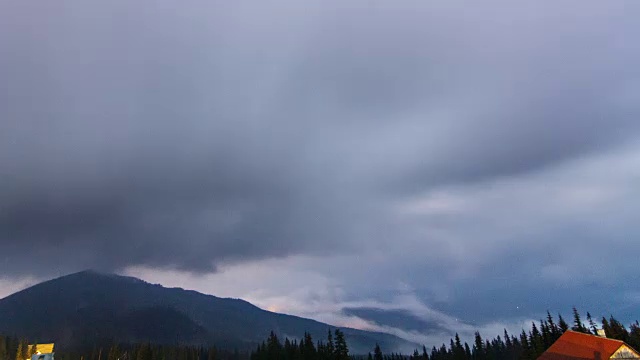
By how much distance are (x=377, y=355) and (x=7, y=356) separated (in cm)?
14333

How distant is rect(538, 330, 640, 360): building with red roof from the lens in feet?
263

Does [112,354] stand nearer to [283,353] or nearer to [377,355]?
[283,353]

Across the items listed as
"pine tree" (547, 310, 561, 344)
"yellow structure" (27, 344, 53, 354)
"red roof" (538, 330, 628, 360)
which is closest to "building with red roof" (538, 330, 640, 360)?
"red roof" (538, 330, 628, 360)

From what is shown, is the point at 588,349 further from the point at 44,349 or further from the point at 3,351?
the point at 3,351

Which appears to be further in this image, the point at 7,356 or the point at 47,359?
the point at 7,356

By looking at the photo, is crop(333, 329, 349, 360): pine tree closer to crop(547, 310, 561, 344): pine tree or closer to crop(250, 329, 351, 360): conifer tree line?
crop(250, 329, 351, 360): conifer tree line

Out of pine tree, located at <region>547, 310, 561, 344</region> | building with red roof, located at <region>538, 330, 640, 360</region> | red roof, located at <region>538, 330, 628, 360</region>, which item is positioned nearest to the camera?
building with red roof, located at <region>538, 330, 640, 360</region>

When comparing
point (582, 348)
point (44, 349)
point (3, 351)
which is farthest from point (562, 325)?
point (3, 351)

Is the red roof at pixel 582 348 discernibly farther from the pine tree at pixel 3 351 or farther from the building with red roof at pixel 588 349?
the pine tree at pixel 3 351

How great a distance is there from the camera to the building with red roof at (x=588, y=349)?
3152 inches

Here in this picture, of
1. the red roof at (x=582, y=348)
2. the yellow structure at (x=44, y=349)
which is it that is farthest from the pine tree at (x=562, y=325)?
the yellow structure at (x=44, y=349)

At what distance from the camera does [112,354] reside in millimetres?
179500

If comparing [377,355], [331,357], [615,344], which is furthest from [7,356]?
[615,344]

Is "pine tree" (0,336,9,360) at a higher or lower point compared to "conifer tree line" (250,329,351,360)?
higher
